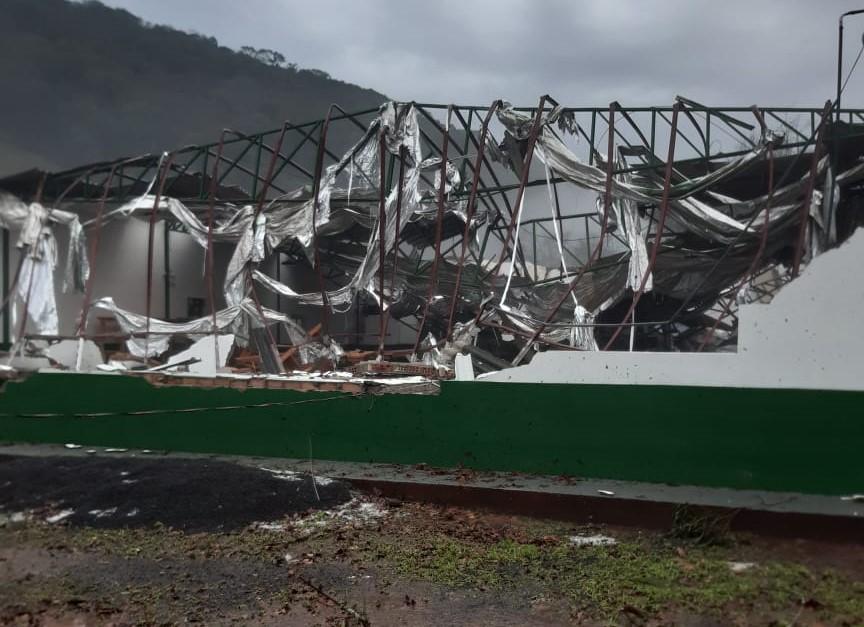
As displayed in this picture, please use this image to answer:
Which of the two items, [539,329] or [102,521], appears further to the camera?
[539,329]

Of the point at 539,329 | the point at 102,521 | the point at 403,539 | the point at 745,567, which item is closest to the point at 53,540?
the point at 102,521

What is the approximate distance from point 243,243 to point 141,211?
78.5 inches

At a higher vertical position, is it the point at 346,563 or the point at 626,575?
the point at 626,575

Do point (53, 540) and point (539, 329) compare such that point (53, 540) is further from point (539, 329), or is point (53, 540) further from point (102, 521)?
point (539, 329)

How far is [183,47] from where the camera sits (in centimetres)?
2306

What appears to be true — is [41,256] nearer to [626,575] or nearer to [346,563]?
[346,563]

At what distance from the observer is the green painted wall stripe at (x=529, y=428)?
644cm

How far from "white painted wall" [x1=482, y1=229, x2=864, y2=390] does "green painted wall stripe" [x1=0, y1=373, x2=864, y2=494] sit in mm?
135

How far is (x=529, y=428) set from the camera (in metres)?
7.39

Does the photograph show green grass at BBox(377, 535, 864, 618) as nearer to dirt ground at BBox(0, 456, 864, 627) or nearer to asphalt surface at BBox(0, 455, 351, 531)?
dirt ground at BBox(0, 456, 864, 627)

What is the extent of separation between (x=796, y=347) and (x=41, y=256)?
34.9 feet

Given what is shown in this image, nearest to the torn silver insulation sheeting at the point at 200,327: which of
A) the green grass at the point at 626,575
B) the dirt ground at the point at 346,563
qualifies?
the dirt ground at the point at 346,563

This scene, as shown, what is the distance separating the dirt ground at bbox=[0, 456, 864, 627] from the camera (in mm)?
4402

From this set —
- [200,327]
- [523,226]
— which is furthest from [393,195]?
[200,327]
